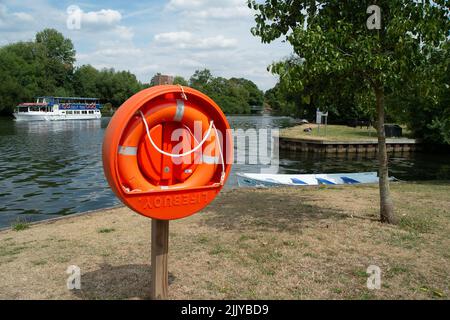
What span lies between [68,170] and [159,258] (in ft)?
64.5

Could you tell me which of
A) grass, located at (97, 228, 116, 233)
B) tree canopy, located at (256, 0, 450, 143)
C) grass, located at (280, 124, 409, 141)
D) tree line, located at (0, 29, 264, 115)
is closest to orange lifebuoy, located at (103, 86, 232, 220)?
tree canopy, located at (256, 0, 450, 143)

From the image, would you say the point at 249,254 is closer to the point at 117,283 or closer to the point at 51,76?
the point at 117,283

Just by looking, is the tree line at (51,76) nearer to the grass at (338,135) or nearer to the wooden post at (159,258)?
the grass at (338,135)

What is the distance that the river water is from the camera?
14.0 m

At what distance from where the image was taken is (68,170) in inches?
875

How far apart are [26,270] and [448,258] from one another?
5.44m

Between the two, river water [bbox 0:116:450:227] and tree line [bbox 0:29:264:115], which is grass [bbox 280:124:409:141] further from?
tree line [bbox 0:29:264:115]

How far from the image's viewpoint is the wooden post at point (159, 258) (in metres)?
4.12

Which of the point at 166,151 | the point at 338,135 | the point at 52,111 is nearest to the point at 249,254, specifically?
the point at 166,151

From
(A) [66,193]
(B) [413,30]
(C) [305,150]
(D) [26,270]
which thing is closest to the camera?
(D) [26,270]

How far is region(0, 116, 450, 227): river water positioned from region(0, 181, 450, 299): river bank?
594 centimetres
